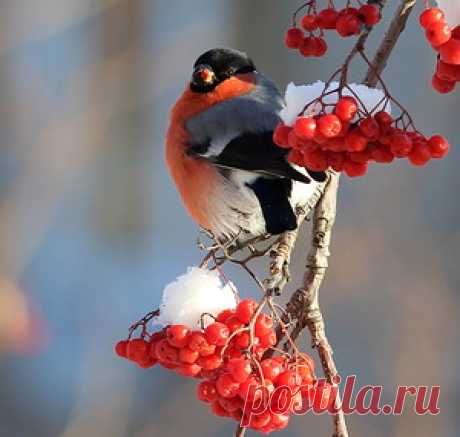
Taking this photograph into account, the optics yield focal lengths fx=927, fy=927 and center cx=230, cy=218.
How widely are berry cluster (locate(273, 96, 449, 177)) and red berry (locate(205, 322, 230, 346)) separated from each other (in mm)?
176

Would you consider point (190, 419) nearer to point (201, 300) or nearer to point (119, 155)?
point (119, 155)

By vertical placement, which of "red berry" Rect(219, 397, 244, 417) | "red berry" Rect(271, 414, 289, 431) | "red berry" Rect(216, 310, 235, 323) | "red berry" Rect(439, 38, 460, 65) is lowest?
"red berry" Rect(271, 414, 289, 431)

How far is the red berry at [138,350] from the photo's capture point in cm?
85

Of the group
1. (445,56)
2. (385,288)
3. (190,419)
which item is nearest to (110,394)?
(190,419)

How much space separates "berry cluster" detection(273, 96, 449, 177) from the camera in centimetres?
66

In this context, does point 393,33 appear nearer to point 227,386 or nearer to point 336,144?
point 336,144

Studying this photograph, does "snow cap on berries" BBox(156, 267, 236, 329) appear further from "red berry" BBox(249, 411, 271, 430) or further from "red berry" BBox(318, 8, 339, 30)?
"red berry" BBox(318, 8, 339, 30)

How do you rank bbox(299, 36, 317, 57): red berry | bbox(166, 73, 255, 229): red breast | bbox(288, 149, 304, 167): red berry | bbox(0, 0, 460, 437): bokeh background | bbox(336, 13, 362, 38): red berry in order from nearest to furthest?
1. bbox(288, 149, 304, 167): red berry
2. bbox(336, 13, 362, 38): red berry
3. bbox(299, 36, 317, 57): red berry
4. bbox(166, 73, 255, 229): red breast
5. bbox(0, 0, 460, 437): bokeh background

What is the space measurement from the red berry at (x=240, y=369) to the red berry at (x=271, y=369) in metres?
0.02

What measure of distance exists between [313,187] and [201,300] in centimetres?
33

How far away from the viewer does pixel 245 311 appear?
824 millimetres

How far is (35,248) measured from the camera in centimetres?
265

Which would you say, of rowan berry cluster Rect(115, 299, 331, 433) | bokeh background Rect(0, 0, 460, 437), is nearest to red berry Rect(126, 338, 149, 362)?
rowan berry cluster Rect(115, 299, 331, 433)

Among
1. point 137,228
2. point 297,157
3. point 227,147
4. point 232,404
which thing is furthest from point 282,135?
point 137,228
